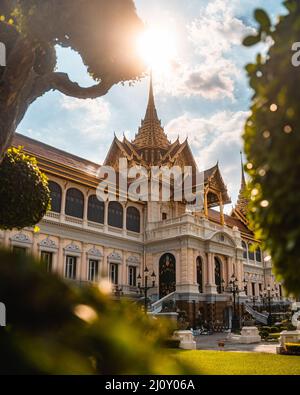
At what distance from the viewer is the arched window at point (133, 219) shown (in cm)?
2962

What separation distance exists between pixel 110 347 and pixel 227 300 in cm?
2973

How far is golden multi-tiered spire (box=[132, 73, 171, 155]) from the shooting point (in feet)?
116

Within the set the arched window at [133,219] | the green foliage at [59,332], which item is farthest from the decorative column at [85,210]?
the green foliage at [59,332]

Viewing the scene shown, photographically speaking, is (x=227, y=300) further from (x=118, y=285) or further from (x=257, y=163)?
(x=257, y=163)

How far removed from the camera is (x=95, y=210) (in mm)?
26953

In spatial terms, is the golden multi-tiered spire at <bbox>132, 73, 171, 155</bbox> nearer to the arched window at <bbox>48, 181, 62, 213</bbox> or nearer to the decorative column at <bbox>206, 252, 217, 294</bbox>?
the decorative column at <bbox>206, 252, 217, 294</bbox>

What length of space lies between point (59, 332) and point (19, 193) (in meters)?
6.99

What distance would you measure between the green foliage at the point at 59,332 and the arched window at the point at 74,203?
79.5 feet

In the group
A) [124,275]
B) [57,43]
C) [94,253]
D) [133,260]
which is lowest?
[124,275]

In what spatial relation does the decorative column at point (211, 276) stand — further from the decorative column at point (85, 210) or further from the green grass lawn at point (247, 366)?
the green grass lawn at point (247, 366)

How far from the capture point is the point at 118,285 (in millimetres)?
27234

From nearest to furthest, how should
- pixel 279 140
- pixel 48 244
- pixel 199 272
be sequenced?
pixel 279 140
pixel 48 244
pixel 199 272

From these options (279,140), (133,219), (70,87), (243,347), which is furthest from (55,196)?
(279,140)

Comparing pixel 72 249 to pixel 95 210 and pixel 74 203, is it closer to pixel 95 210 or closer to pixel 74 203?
pixel 74 203
